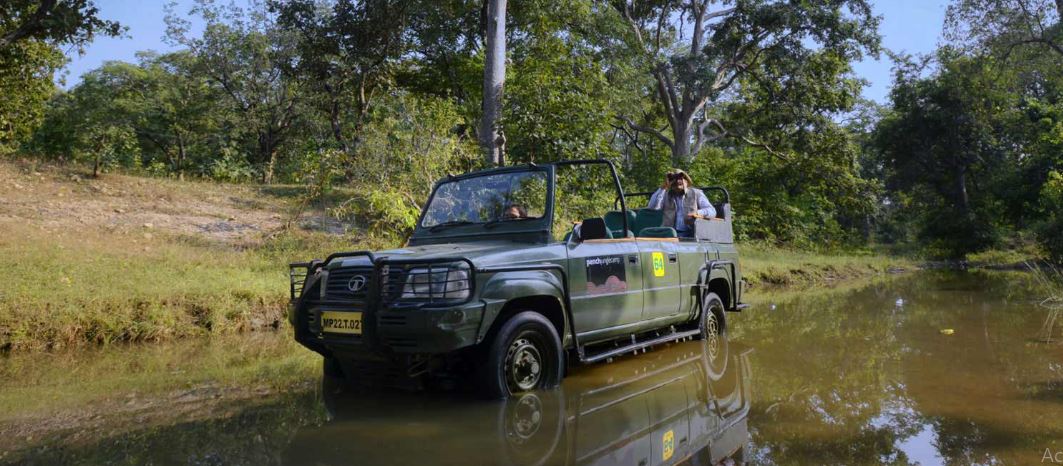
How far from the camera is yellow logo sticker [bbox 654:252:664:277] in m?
6.11

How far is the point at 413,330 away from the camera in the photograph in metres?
4.21

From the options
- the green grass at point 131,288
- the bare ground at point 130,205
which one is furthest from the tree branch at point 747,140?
the green grass at point 131,288

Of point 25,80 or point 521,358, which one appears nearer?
point 521,358

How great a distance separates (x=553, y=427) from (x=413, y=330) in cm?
107

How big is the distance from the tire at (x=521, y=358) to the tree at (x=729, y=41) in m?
17.8

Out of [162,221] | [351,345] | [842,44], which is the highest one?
[842,44]

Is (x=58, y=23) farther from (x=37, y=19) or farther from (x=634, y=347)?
(x=634, y=347)

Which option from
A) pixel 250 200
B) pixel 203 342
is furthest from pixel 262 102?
pixel 203 342

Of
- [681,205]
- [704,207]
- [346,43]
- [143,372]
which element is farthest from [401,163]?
[346,43]

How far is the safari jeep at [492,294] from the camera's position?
171 inches

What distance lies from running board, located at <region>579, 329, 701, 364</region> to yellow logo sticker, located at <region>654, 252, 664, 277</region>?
63 cm

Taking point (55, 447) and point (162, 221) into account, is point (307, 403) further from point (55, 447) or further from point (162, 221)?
point (162, 221)

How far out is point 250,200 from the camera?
59.3 feet

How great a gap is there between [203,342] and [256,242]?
6.17 m
